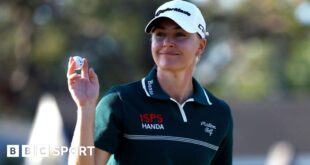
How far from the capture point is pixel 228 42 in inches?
1217

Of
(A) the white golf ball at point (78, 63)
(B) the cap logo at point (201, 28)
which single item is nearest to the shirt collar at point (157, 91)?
(B) the cap logo at point (201, 28)

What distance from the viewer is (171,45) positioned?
5.17 meters

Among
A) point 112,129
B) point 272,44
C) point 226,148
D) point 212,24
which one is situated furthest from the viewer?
point 272,44

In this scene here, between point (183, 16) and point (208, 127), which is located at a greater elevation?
point (183, 16)

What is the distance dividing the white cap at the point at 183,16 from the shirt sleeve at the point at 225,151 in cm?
58

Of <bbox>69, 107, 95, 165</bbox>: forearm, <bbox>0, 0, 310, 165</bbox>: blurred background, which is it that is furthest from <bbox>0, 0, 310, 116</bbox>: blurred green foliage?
<bbox>69, 107, 95, 165</bbox>: forearm

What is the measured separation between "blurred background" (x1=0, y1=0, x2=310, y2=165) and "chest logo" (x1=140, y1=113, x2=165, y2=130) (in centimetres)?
1678

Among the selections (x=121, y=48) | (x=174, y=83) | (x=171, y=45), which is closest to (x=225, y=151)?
(x=174, y=83)

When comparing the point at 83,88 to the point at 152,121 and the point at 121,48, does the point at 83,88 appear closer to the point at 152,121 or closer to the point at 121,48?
the point at 152,121

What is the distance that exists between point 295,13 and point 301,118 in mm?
5184

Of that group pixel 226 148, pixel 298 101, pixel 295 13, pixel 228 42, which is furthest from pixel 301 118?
pixel 226 148

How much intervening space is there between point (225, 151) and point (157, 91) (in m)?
0.61

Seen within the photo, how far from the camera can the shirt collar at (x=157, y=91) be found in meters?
5.24

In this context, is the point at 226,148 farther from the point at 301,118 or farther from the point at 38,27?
the point at 38,27
